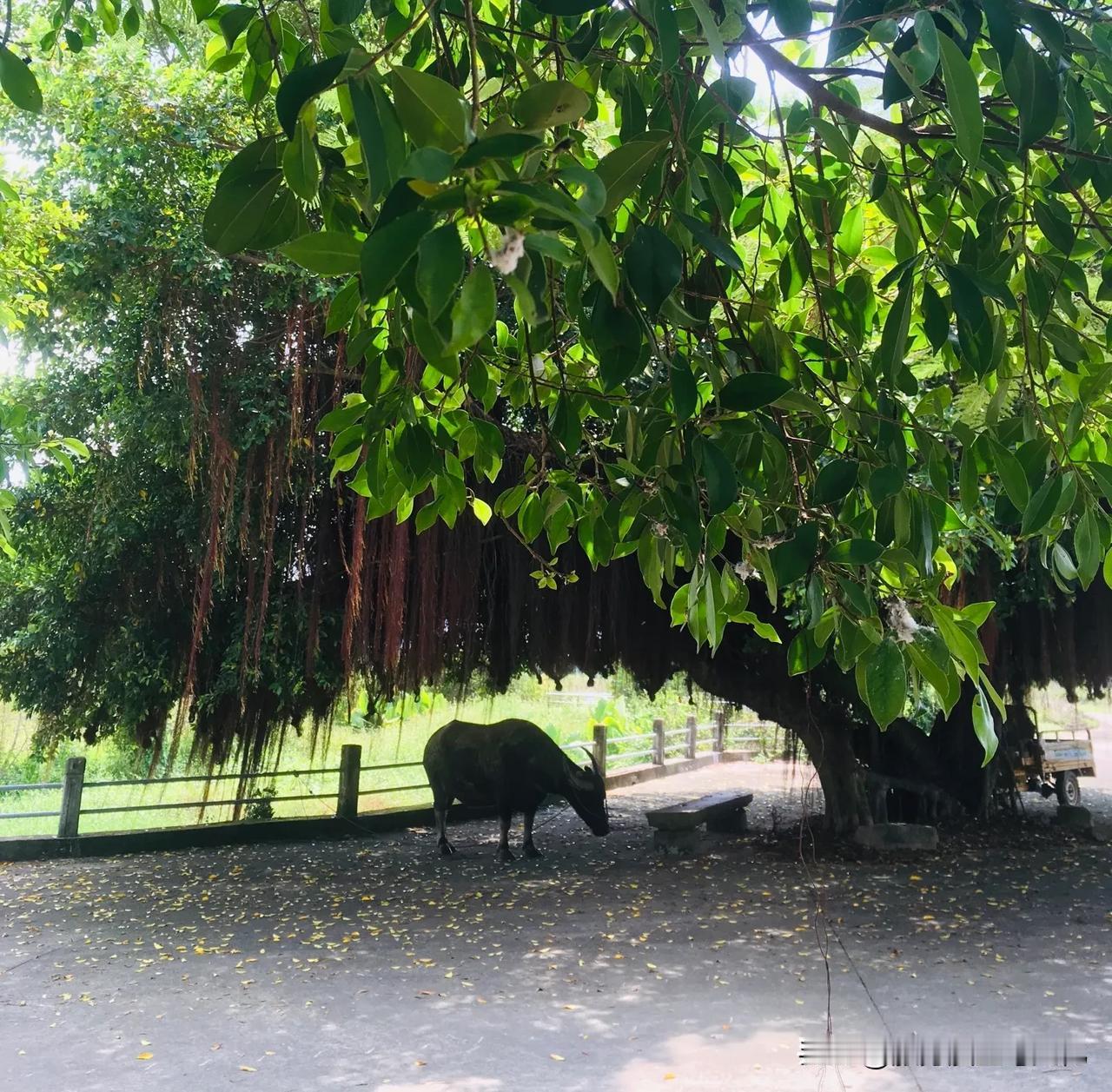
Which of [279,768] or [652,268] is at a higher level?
[652,268]

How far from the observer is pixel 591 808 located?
7117 mm

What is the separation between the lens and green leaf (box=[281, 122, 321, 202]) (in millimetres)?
614

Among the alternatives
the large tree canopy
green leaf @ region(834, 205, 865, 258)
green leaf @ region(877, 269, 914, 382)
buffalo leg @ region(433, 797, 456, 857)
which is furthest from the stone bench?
green leaf @ region(877, 269, 914, 382)

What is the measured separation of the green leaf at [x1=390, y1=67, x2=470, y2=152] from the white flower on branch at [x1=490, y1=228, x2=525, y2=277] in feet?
0.21

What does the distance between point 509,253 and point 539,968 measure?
3.95 m

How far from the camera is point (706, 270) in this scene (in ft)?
3.84

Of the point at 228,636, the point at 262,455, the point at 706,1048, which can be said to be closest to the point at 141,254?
the point at 262,455

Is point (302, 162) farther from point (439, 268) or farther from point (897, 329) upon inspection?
point (897, 329)

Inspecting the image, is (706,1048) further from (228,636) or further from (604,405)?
(228,636)

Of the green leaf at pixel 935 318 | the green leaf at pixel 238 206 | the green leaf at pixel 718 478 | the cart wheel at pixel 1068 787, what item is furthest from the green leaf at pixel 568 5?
the cart wheel at pixel 1068 787

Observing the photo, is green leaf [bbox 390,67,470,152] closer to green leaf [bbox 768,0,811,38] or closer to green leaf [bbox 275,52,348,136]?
green leaf [bbox 275,52,348,136]

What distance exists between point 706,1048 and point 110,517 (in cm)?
371

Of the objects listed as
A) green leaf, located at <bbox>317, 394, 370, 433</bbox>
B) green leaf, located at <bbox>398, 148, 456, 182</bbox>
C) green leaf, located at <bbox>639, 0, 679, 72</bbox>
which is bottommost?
green leaf, located at <bbox>398, 148, 456, 182</bbox>

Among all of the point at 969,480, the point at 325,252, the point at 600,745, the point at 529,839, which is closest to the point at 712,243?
the point at 325,252
